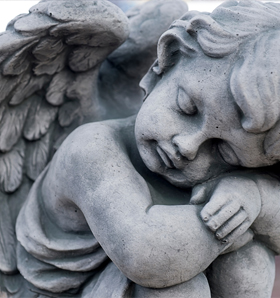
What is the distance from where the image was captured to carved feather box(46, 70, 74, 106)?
1.20m

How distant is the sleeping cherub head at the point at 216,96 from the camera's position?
78 cm

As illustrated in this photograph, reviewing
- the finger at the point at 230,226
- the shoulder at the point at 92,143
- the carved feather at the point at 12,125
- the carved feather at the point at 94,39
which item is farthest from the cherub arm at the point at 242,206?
the carved feather at the point at 12,125

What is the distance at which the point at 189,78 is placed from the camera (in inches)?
33.7

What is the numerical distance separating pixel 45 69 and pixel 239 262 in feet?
2.43

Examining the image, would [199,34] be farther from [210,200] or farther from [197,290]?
[197,290]

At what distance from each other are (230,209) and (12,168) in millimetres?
712

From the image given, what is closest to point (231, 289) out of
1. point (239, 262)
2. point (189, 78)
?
point (239, 262)

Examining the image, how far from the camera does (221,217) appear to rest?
0.84 metres

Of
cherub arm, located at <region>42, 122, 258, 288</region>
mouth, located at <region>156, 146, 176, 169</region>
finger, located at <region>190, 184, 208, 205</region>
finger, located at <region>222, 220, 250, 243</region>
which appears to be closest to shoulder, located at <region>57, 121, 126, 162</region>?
cherub arm, located at <region>42, 122, 258, 288</region>

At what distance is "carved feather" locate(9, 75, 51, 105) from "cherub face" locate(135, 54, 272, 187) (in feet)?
1.27

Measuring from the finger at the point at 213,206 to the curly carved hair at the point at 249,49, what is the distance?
14 cm

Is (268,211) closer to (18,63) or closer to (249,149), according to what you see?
(249,149)

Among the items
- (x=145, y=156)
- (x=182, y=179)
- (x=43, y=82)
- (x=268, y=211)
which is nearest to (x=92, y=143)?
(x=145, y=156)

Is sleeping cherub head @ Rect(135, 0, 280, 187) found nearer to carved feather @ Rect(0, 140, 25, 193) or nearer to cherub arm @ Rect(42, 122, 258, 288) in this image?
cherub arm @ Rect(42, 122, 258, 288)
